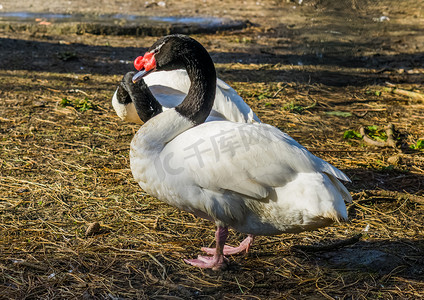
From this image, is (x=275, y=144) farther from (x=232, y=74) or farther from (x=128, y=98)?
(x=232, y=74)

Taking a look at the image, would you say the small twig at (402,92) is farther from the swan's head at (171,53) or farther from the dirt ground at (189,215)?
the swan's head at (171,53)

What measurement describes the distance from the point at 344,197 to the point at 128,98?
2.55 metres

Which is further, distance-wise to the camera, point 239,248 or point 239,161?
point 239,248

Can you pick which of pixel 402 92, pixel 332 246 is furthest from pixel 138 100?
pixel 402 92

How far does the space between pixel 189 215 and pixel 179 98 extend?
4.20ft

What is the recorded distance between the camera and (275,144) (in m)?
3.03

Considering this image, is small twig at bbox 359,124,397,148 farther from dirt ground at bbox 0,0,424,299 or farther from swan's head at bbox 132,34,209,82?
swan's head at bbox 132,34,209,82

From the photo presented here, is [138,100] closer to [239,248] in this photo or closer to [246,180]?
[239,248]

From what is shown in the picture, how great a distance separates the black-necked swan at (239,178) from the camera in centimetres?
288

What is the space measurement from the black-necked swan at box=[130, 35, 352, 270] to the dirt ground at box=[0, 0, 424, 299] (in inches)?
15.4

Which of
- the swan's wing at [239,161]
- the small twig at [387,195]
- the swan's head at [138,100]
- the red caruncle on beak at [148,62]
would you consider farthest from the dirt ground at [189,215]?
the red caruncle on beak at [148,62]

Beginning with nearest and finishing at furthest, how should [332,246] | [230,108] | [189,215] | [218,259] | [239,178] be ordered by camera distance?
[239,178] < [218,259] < [332,246] < [189,215] < [230,108]

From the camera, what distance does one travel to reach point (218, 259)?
3180 millimetres

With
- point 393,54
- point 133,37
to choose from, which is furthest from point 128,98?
point 393,54
